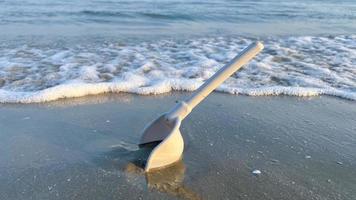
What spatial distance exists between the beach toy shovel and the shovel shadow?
0.19 ft

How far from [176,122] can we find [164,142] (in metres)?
0.18

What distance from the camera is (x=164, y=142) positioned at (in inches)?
110

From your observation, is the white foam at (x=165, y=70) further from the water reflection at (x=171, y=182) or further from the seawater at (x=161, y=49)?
the water reflection at (x=171, y=182)

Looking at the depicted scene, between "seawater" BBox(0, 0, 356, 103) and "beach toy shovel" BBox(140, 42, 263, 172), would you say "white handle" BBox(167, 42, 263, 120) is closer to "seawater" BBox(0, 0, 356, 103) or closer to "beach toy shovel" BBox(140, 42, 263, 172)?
"beach toy shovel" BBox(140, 42, 263, 172)

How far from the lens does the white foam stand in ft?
15.6

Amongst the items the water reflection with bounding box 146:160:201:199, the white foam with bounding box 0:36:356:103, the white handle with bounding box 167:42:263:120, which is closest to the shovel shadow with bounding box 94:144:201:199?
the water reflection with bounding box 146:160:201:199

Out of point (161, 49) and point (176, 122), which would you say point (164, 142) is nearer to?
point (176, 122)

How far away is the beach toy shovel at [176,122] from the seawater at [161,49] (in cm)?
165

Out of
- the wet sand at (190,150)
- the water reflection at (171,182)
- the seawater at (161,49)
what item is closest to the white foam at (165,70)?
the seawater at (161,49)

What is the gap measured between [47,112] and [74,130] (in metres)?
0.58

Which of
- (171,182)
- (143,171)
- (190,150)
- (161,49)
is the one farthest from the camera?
(161,49)

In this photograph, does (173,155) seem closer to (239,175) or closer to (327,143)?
(239,175)

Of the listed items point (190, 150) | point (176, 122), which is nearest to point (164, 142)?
point (176, 122)

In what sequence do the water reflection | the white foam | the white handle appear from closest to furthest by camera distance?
1. the water reflection
2. the white handle
3. the white foam
